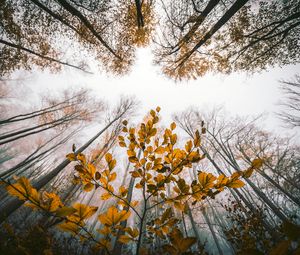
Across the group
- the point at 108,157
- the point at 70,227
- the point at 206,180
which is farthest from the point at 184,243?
the point at 108,157

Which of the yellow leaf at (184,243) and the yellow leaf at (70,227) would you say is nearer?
the yellow leaf at (184,243)

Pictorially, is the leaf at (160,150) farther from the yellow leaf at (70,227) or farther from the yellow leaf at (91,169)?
the yellow leaf at (70,227)

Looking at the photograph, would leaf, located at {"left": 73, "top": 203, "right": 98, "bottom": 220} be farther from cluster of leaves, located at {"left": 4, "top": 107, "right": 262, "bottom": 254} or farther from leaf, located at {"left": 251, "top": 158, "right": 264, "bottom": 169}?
leaf, located at {"left": 251, "top": 158, "right": 264, "bottom": 169}

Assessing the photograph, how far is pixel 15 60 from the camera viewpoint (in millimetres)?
5992

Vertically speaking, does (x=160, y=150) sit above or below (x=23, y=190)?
above

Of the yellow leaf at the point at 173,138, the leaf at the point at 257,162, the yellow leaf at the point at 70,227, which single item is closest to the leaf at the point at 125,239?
the yellow leaf at the point at 70,227

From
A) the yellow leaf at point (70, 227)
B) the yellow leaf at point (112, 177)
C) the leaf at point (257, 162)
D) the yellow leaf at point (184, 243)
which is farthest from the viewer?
the yellow leaf at point (112, 177)

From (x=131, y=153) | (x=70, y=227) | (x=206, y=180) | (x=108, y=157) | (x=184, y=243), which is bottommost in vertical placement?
(x=184, y=243)

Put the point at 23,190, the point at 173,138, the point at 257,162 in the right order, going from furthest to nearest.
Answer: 1. the point at 173,138
2. the point at 257,162
3. the point at 23,190

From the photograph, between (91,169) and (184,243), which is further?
(91,169)

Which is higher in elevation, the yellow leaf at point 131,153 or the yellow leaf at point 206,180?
the yellow leaf at point 131,153

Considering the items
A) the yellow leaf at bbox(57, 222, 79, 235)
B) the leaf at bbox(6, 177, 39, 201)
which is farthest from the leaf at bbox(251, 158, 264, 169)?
the leaf at bbox(6, 177, 39, 201)

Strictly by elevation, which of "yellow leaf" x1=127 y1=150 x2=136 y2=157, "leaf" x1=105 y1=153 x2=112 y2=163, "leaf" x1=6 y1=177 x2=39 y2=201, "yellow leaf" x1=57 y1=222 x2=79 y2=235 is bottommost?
"yellow leaf" x1=57 y1=222 x2=79 y2=235

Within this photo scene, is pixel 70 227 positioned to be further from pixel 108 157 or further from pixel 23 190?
pixel 108 157
